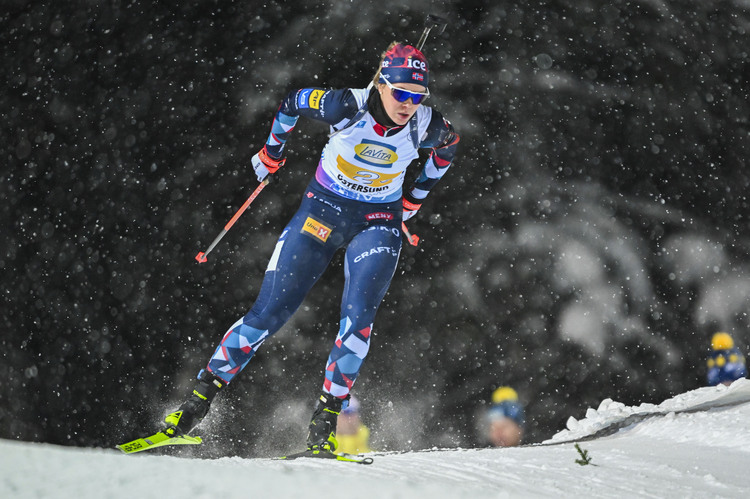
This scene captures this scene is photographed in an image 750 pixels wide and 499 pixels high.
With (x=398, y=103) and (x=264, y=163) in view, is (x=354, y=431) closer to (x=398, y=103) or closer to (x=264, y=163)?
(x=264, y=163)

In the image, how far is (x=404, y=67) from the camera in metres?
3.63

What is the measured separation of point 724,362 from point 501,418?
7.45 feet

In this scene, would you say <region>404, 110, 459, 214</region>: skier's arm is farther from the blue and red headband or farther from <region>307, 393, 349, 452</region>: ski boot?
<region>307, 393, 349, 452</region>: ski boot

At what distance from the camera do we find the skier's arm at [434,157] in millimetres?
4059

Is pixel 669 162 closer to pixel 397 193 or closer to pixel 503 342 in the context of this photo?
pixel 503 342

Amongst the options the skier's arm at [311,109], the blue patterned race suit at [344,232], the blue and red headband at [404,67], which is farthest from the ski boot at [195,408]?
the blue and red headband at [404,67]

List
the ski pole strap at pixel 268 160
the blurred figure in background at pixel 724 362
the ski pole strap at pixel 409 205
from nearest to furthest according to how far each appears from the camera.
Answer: the ski pole strap at pixel 268 160 < the ski pole strap at pixel 409 205 < the blurred figure in background at pixel 724 362

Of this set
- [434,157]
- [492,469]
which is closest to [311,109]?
[434,157]

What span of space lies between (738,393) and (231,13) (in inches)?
209

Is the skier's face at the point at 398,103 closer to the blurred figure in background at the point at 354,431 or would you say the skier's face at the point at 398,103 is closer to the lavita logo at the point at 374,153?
the lavita logo at the point at 374,153

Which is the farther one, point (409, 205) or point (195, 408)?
point (409, 205)

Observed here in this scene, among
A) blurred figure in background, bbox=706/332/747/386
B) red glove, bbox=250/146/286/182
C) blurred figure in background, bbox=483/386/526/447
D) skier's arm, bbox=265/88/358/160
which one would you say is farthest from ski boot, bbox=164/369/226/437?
blurred figure in background, bbox=706/332/747/386

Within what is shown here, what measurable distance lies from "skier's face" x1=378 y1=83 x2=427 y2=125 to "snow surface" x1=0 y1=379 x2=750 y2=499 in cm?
196

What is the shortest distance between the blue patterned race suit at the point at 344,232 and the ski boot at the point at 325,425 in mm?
61
